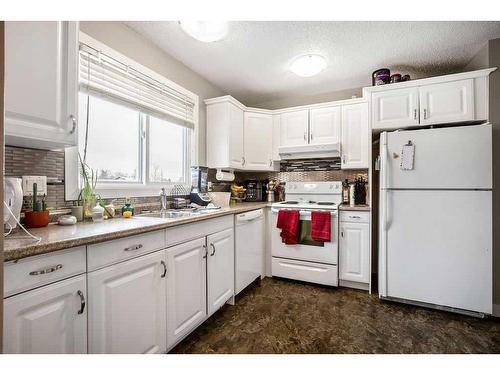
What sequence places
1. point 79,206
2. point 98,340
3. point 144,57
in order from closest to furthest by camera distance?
point 98,340
point 79,206
point 144,57

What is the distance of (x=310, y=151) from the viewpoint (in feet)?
9.53

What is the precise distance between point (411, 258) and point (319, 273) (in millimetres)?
859

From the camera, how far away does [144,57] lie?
2062 mm

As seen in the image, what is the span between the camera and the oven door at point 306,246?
252 cm

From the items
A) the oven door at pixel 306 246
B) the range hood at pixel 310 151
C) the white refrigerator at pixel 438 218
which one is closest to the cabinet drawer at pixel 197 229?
the oven door at pixel 306 246

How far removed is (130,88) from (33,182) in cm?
103

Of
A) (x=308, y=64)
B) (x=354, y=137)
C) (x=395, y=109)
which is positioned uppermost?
(x=308, y=64)

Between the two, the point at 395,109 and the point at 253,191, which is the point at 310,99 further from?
the point at 253,191

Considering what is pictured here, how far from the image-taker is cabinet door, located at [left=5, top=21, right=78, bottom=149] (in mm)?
1022

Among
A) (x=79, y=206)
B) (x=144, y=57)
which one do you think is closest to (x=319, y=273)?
(x=79, y=206)

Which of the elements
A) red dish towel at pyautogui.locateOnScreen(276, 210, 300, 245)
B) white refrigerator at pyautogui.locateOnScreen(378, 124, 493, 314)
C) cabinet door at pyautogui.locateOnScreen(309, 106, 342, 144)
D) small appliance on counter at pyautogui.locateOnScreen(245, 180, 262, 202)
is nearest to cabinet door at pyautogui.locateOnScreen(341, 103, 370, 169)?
cabinet door at pyautogui.locateOnScreen(309, 106, 342, 144)

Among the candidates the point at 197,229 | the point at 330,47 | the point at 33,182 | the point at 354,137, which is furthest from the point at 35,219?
the point at 354,137

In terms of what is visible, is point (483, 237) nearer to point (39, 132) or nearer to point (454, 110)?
point (454, 110)

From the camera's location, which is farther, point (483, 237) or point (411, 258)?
point (411, 258)
